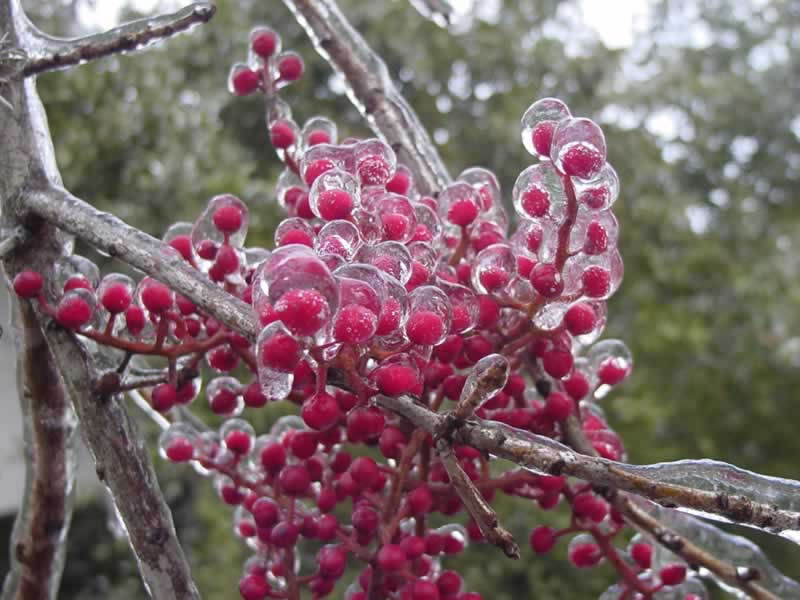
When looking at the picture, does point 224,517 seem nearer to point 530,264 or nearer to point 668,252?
point 530,264

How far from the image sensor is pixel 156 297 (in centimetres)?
53

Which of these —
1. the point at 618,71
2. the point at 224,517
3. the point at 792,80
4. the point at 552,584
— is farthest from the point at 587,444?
the point at 792,80

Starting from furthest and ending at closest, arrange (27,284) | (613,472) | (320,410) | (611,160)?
(611,160) → (27,284) → (320,410) → (613,472)

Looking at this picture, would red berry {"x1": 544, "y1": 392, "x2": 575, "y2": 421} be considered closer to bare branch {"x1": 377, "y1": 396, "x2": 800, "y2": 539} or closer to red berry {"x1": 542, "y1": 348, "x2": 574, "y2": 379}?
red berry {"x1": 542, "y1": 348, "x2": 574, "y2": 379}

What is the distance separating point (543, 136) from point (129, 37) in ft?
0.96

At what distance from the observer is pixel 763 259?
170 inches

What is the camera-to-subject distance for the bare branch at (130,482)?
1.75 ft

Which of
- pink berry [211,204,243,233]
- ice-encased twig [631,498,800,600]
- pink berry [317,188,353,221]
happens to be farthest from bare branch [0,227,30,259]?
ice-encased twig [631,498,800,600]

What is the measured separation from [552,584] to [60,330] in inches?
75.2

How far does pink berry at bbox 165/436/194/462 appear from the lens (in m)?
0.63

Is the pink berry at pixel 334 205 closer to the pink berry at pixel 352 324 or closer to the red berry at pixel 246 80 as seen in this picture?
the pink berry at pixel 352 324

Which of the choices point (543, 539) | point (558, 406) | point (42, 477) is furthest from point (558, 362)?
point (42, 477)

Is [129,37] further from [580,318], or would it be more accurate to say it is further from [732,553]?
[732,553]

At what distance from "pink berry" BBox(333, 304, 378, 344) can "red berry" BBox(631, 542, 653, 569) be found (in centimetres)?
39
